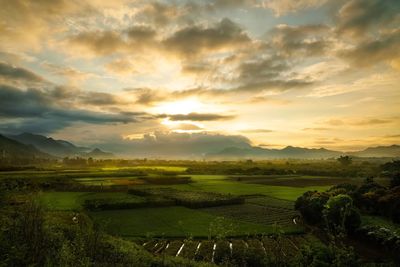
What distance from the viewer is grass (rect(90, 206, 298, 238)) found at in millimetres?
34328

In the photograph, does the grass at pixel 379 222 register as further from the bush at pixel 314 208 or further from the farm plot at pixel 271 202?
the farm plot at pixel 271 202

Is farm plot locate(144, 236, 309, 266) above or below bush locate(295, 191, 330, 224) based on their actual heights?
below

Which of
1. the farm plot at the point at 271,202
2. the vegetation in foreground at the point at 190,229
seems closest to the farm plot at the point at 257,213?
the vegetation in foreground at the point at 190,229

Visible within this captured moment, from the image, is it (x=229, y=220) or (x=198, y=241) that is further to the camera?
(x=229, y=220)

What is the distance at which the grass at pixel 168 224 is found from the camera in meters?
34.3

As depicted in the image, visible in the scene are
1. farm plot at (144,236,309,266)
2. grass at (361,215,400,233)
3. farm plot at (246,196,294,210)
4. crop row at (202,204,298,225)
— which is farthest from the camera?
farm plot at (246,196,294,210)

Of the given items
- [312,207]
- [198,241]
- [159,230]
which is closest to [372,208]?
[312,207]

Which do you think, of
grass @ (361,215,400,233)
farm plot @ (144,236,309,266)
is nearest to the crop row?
grass @ (361,215,400,233)

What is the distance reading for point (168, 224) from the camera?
3897 cm

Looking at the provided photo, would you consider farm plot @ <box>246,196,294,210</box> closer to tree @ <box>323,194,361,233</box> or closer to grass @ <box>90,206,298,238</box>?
grass @ <box>90,206,298,238</box>

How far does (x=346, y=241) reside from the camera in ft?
108

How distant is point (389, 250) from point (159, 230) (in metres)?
22.0

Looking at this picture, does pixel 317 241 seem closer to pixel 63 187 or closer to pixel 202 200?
pixel 202 200

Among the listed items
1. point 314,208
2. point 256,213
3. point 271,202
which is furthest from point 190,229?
point 271,202
